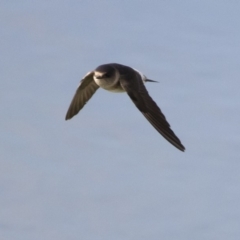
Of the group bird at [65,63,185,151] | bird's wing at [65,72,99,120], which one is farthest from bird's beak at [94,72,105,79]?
bird's wing at [65,72,99,120]

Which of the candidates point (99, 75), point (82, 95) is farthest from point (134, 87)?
point (82, 95)

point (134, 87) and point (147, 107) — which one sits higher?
point (134, 87)

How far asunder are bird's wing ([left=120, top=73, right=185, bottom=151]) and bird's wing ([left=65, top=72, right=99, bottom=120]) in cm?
147

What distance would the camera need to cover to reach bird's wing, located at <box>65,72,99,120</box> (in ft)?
53.3

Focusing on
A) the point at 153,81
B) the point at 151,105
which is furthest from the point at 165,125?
the point at 153,81

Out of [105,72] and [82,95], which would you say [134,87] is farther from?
[82,95]

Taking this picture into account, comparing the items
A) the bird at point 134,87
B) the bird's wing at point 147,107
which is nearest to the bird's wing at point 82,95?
the bird at point 134,87

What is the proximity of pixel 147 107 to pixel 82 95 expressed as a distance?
2.36 m

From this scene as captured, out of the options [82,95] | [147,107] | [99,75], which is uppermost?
[99,75]

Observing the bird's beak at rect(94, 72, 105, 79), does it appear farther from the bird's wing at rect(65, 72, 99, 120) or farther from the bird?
the bird's wing at rect(65, 72, 99, 120)

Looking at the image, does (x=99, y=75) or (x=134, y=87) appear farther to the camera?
(x=134, y=87)

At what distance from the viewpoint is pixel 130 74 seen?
14945 millimetres

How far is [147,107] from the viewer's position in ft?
47.4

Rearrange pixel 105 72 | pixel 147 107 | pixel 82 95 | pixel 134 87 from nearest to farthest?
pixel 147 107 < pixel 105 72 < pixel 134 87 < pixel 82 95
